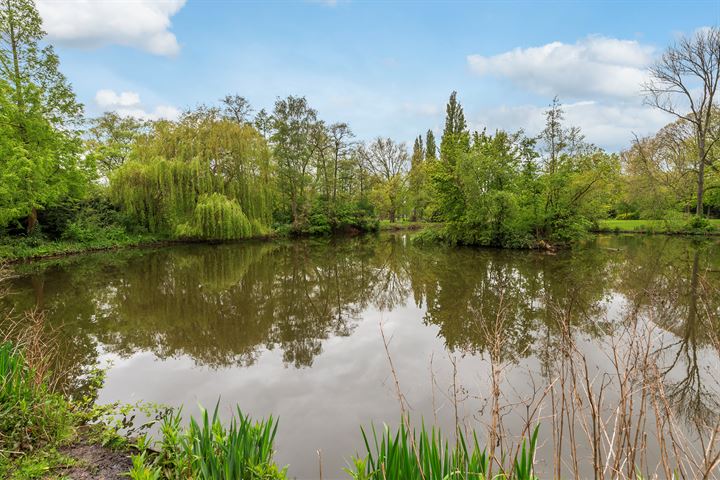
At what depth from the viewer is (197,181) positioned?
19.5 meters

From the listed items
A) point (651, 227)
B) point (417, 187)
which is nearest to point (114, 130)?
point (417, 187)

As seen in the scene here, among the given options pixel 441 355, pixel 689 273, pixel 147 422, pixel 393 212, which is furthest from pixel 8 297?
pixel 393 212

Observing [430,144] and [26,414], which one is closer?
[26,414]

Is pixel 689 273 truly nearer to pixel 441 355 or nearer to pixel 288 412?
pixel 441 355

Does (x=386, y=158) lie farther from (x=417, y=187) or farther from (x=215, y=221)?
(x=215, y=221)

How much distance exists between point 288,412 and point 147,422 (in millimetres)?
1353

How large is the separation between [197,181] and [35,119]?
6641mm

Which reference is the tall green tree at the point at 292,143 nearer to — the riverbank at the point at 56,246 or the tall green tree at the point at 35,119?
the riverbank at the point at 56,246

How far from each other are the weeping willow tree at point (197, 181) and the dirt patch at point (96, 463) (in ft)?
55.8

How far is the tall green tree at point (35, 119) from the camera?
1362cm

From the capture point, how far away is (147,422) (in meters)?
3.65

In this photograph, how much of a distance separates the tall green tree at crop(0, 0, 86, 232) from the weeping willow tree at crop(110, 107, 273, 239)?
2942 millimetres

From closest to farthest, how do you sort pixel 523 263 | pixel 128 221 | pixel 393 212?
pixel 523 263
pixel 128 221
pixel 393 212

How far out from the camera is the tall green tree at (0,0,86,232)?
13617 millimetres
